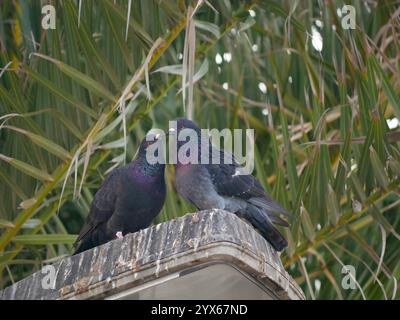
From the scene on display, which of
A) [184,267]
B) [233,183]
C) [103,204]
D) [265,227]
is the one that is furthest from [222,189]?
[184,267]

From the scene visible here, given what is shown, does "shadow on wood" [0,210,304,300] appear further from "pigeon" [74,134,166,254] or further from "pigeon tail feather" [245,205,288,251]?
"pigeon" [74,134,166,254]

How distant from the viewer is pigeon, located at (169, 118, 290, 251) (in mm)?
6336

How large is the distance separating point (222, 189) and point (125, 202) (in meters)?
0.59

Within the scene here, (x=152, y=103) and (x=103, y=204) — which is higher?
(x=152, y=103)

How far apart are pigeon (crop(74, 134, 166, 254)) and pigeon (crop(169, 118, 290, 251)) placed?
0.17m

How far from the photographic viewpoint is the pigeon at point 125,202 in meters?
6.55

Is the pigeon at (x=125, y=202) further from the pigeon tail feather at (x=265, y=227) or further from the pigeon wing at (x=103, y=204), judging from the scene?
the pigeon tail feather at (x=265, y=227)

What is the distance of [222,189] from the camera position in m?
6.45

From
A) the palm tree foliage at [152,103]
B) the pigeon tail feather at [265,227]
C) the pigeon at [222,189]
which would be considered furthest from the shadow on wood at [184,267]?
the pigeon at [222,189]

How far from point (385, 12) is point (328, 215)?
1483 millimetres

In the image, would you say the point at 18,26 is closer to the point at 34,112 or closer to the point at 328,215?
the point at 34,112

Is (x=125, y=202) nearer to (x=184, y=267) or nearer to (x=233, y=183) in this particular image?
(x=233, y=183)

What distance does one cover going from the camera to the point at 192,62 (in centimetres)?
557
